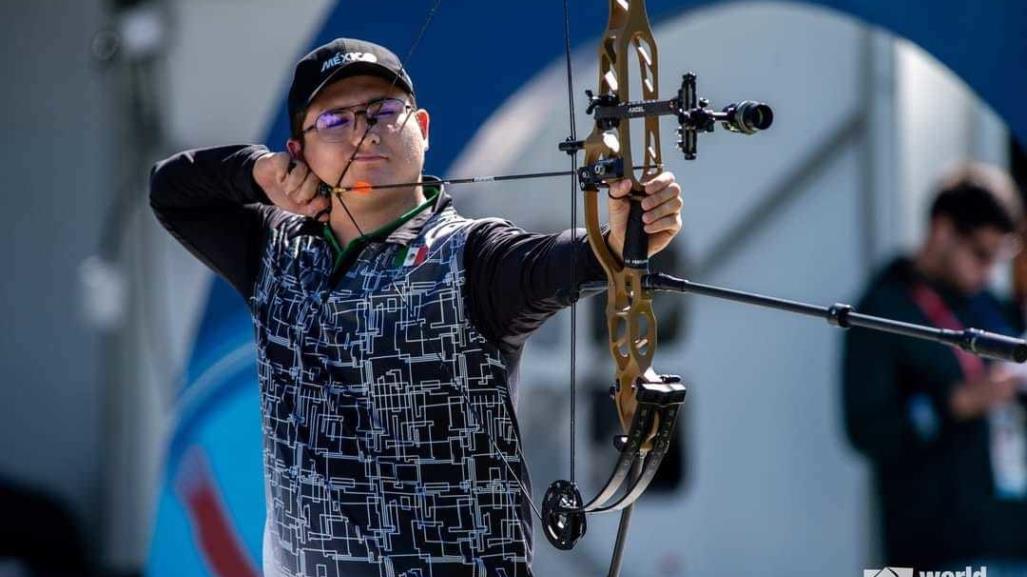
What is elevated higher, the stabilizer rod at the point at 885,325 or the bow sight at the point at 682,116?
the bow sight at the point at 682,116

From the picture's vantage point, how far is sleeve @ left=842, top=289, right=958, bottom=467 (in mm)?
3152

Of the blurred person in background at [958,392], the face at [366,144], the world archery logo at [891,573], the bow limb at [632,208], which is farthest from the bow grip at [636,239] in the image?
the blurred person in background at [958,392]

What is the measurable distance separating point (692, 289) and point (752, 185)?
2.08 meters

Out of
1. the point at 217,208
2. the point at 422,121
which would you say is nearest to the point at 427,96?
the point at 217,208

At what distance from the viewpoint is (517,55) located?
115 inches

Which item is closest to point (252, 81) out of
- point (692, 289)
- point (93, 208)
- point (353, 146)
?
point (93, 208)

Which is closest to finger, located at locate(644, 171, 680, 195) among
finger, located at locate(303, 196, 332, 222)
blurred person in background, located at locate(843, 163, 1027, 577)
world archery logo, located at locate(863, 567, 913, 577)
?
finger, located at locate(303, 196, 332, 222)

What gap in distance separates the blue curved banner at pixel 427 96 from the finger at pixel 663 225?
78 cm

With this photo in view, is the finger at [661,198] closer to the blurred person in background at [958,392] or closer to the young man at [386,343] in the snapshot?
the young man at [386,343]

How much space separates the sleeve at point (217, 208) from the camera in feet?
7.68

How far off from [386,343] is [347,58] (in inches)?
16.2

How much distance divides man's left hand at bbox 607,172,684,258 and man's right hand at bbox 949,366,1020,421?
58.7 inches

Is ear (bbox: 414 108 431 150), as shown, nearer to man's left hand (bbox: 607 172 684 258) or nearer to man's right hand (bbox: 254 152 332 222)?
man's right hand (bbox: 254 152 332 222)

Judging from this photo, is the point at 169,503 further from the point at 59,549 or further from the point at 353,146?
the point at 59,549
